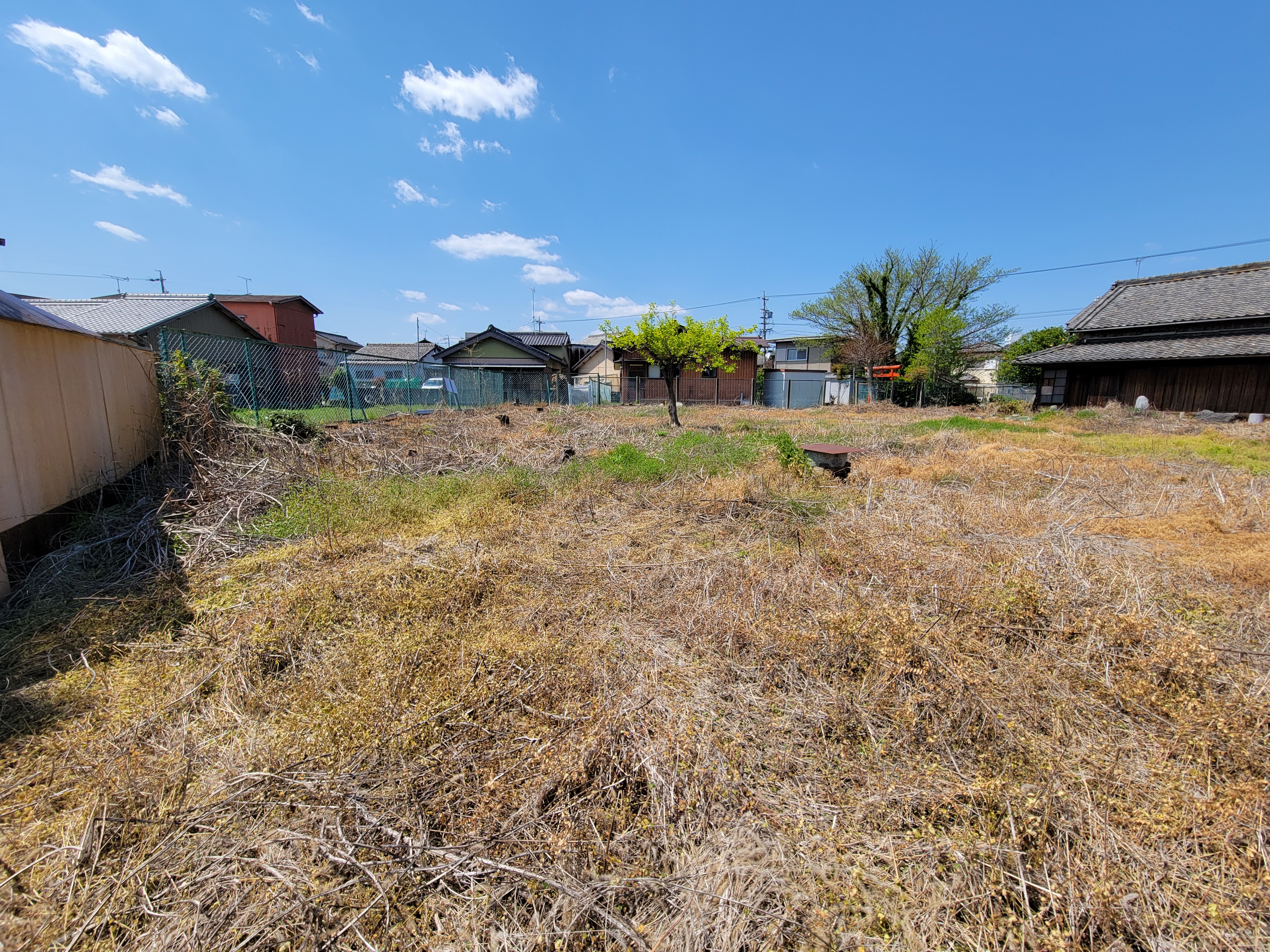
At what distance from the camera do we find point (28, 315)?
355cm

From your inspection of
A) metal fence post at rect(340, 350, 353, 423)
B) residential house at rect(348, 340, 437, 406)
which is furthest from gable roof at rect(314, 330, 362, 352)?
metal fence post at rect(340, 350, 353, 423)

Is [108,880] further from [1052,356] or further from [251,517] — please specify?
[1052,356]

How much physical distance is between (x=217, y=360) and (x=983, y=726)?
1007cm

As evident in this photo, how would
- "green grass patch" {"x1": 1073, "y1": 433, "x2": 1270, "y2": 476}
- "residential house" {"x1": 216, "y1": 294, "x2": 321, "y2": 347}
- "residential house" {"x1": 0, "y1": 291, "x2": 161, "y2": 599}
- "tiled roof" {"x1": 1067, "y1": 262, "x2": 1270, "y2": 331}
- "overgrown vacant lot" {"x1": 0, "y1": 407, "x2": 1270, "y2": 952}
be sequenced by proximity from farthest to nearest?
"residential house" {"x1": 216, "y1": 294, "x2": 321, "y2": 347} → "tiled roof" {"x1": 1067, "y1": 262, "x2": 1270, "y2": 331} → "green grass patch" {"x1": 1073, "y1": 433, "x2": 1270, "y2": 476} → "residential house" {"x1": 0, "y1": 291, "x2": 161, "y2": 599} → "overgrown vacant lot" {"x1": 0, "y1": 407, "x2": 1270, "y2": 952}

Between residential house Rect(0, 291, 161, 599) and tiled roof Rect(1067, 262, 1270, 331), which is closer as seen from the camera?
residential house Rect(0, 291, 161, 599)

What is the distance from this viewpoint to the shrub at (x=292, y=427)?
20.5 ft

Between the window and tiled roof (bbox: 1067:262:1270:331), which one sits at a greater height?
tiled roof (bbox: 1067:262:1270:331)

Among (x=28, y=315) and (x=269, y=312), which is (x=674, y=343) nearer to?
(x=28, y=315)

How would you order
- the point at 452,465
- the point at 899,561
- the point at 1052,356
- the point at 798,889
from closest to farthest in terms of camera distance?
the point at 798,889
the point at 899,561
the point at 452,465
the point at 1052,356

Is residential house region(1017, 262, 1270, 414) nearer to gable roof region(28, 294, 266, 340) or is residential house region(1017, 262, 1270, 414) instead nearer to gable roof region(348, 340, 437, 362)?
gable roof region(28, 294, 266, 340)

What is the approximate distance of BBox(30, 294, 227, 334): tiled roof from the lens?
9266mm

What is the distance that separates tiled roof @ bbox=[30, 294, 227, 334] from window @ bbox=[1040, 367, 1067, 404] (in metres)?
25.4

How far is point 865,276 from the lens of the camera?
83.7ft

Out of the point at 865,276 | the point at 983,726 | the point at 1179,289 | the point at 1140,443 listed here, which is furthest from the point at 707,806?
the point at 865,276
